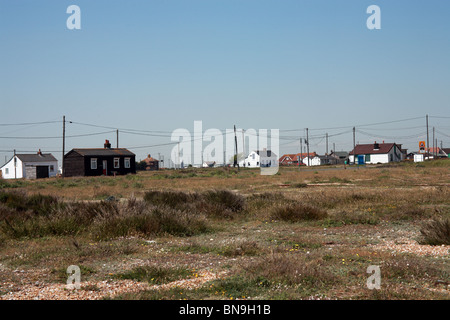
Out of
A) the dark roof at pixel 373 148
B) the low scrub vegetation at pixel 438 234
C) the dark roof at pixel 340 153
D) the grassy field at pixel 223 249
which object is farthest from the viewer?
the dark roof at pixel 340 153

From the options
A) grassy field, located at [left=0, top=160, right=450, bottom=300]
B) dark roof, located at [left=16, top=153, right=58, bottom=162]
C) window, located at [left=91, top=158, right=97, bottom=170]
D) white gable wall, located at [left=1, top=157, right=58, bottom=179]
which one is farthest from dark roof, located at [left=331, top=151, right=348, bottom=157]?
grassy field, located at [left=0, top=160, right=450, bottom=300]

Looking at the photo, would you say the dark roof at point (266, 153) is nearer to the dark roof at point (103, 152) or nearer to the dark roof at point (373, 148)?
the dark roof at point (373, 148)

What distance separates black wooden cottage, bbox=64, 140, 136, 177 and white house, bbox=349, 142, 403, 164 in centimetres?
5320

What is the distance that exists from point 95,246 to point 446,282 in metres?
6.81

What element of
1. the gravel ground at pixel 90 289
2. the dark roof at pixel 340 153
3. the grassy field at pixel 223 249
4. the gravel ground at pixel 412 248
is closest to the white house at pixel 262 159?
the dark roof at pixel 340 153

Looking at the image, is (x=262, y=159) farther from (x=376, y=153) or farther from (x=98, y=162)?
(x=98, y=162)

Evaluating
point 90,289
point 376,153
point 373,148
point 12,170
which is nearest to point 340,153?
point 373,148

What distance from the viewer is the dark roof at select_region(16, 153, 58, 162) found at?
79569mm

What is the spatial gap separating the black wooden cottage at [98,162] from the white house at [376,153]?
175 feet

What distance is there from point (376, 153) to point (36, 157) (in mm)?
69292

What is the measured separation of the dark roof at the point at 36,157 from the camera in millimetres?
79569

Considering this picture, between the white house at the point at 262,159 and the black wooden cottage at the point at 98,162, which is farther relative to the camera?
the white house at the point at 262,159

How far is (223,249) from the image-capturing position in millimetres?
9477

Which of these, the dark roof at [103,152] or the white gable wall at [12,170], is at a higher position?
the dark roof at [103,152]
